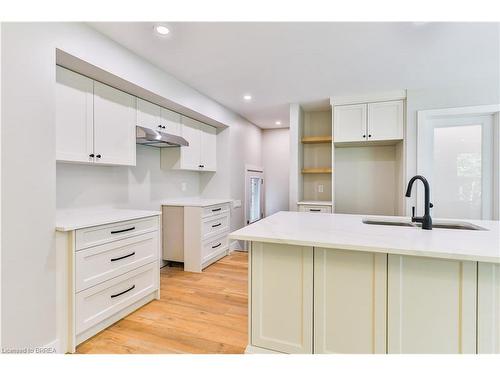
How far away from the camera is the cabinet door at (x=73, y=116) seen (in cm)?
199

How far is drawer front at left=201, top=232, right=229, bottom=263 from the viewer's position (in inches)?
139

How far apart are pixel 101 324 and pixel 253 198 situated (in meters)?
3.72

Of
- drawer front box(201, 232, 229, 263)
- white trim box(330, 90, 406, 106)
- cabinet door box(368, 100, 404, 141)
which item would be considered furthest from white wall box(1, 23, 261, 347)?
cabinet door box(368, 100, 404, 141)

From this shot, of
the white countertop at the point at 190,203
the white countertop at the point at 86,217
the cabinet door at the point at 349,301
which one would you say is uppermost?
the white countertop at the point at 190,203

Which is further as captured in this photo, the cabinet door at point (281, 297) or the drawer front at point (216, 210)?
the drawer front at point (216, 210)

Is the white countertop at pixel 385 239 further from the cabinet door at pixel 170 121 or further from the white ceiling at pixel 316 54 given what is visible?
the cabinet door at pixel 170 121

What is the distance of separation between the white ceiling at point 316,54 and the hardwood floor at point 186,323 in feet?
8.01

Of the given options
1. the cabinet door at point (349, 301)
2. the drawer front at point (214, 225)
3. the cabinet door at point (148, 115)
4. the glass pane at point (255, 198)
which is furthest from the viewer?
the glass pane at point (255, 198)

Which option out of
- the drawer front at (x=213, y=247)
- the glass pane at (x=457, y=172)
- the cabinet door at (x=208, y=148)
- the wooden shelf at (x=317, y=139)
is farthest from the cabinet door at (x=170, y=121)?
the glass pane at (x=457, y=172)

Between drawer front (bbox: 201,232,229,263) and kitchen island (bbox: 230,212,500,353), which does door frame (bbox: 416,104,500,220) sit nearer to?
kitchen island (bbox: 230,212,500,353)

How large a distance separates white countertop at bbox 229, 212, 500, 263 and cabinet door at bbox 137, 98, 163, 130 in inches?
74.8

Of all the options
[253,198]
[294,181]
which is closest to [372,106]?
[294,181]

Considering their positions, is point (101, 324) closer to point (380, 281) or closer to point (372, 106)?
point (380, 281)

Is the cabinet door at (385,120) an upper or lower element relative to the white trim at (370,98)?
lower
